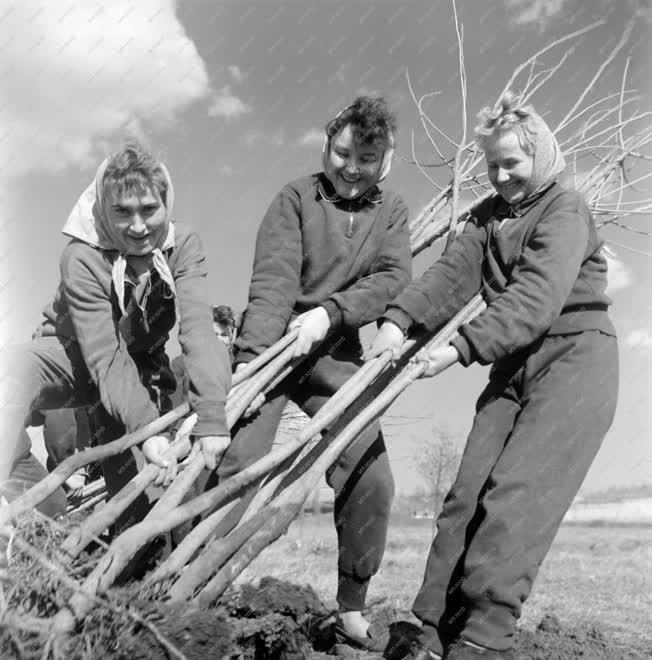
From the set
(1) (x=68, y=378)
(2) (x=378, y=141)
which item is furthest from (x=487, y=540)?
(1) (x=68, y=378)

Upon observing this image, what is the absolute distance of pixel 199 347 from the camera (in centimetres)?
263

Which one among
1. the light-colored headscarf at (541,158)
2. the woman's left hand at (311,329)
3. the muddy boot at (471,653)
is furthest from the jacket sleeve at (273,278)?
the muddy boot at (471,653)

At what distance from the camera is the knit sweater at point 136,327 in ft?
8.41

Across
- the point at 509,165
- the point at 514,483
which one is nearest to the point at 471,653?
the point at 514,483

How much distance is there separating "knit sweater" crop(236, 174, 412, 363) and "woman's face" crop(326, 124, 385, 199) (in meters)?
0.09

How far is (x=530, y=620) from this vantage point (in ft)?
15.8

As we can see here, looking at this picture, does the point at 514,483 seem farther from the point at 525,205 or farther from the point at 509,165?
the point at 509,165

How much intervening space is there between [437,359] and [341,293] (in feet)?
2.01

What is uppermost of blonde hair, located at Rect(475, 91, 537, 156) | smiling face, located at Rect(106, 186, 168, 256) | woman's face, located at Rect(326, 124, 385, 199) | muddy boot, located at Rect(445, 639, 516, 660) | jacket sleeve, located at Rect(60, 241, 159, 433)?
blonde hair, located at Rect(475, 91, 537, 156)

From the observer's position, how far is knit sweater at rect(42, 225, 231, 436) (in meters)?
2.56

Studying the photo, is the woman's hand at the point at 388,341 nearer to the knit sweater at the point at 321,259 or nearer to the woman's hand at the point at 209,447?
the knit sweater at the point at 321,259

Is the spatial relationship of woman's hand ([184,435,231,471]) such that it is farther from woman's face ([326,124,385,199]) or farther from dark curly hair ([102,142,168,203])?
woman's face ([326,124,385,199])

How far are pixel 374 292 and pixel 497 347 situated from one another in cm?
70

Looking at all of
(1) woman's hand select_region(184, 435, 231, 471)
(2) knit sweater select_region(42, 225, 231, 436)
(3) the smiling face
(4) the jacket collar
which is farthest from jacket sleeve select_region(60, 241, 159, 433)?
(4) the jacket collar
